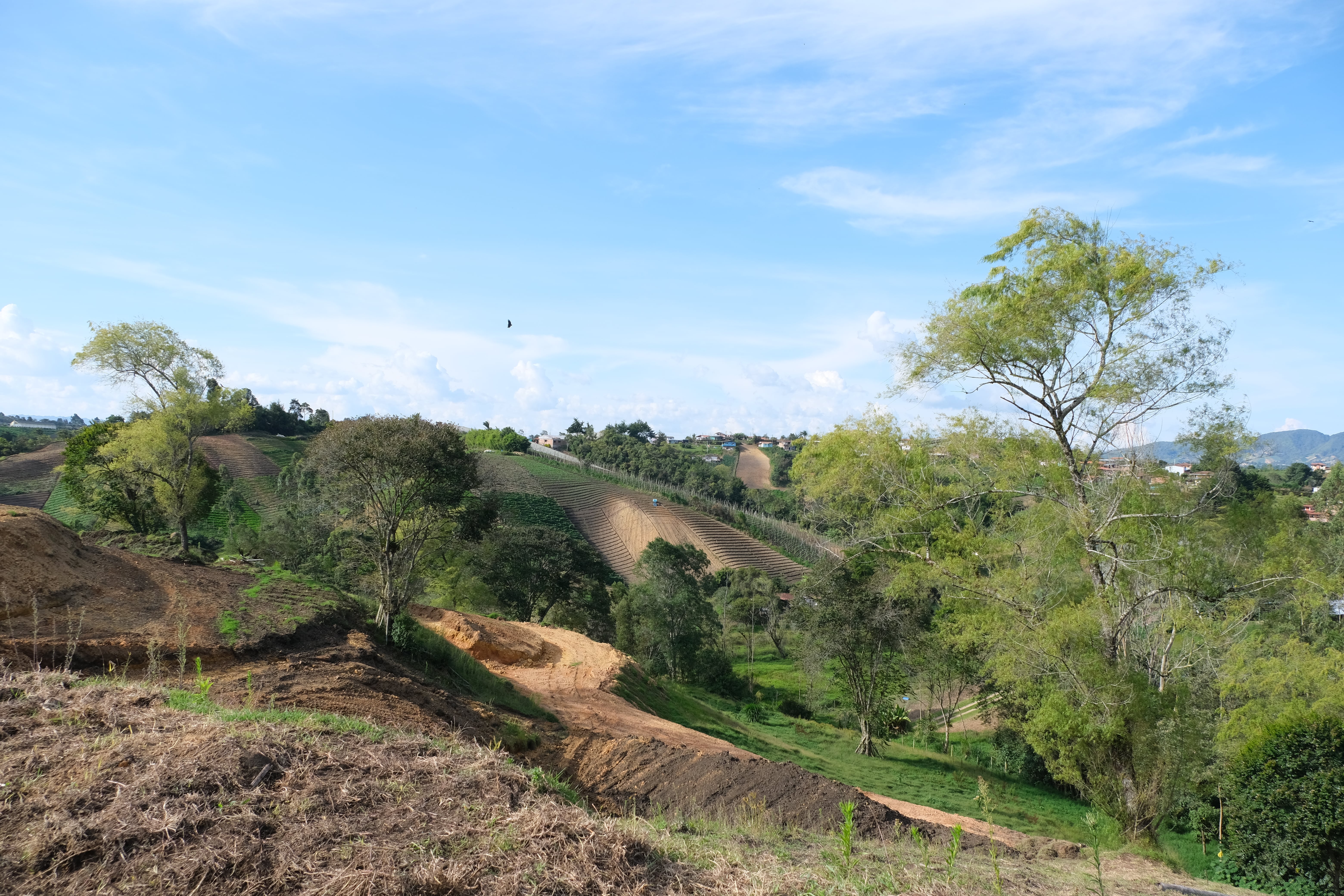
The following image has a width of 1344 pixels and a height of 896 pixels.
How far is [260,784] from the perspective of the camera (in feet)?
13.8

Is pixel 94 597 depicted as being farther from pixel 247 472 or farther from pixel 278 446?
pixel 278 446

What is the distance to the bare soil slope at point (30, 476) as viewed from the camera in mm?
41188

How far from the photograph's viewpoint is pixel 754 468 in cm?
10956

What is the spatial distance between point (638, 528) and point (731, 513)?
13.8 meters

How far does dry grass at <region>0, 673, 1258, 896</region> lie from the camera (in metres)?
3.52

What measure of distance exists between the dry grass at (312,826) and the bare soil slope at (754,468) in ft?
287

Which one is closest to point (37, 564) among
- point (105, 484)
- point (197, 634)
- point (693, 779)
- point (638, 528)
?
point (197, 634)

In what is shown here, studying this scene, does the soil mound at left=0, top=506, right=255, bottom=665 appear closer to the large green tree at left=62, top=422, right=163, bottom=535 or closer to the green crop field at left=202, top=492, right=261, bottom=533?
the large green tree at left=62, top=422, right=163, bottom=535

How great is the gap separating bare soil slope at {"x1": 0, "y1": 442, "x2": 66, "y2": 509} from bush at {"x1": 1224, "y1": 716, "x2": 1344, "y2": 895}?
4973 cm

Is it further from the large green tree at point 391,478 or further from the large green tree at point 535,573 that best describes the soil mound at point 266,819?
the large green tree at point 535,573

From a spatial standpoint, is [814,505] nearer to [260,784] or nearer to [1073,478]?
[1073,478]

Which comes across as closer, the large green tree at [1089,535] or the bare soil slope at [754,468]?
the large green tree at [1089,535]

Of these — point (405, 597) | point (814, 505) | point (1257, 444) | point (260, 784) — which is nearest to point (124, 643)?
point (260, 784)

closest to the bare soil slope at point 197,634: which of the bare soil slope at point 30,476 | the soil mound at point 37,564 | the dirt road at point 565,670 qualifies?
the soil mound at point 37,564
